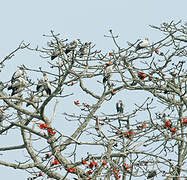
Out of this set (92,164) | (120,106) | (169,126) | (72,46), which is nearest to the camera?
(92,164)

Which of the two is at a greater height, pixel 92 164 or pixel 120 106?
pixel 120 106

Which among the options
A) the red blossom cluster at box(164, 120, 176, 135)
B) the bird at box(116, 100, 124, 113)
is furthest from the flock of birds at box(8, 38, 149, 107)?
the bird at box(116, 100, 124, 113)

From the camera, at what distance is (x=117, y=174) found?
19.7ft

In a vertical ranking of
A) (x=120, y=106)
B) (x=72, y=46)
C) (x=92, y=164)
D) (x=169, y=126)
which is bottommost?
(x=92, y=164)

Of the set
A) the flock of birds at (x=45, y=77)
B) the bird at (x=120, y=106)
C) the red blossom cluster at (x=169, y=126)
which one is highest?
the bird at (x=120, y=106)

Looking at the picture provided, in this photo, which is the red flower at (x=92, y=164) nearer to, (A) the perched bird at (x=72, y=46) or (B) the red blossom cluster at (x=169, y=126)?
(B) the red blossom cluster at (x=169, y=126)

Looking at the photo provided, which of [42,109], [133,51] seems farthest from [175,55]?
[42,109]

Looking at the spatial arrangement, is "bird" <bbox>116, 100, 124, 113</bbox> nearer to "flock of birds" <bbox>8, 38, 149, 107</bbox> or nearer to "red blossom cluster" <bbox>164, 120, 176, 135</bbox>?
"flock of birds" <bbox>8, 38, 149, 107</bbox>

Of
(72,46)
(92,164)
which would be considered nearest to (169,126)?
(92,164)

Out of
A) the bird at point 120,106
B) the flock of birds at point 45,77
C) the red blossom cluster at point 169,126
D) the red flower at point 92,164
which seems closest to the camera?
the red flower at point 92,164

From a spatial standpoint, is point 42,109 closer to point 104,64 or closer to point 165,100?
point 104,64

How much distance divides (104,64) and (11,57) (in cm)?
209

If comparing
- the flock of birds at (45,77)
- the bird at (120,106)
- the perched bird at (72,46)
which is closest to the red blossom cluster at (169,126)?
the flock of birds at (45,77)

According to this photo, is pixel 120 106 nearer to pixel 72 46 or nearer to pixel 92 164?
pixel 72 46
